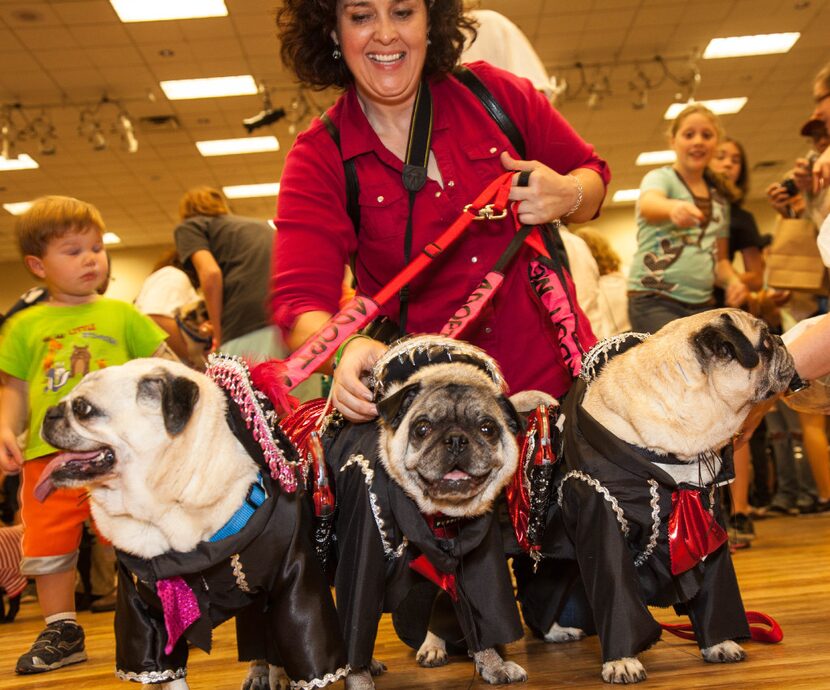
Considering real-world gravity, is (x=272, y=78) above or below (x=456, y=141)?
above

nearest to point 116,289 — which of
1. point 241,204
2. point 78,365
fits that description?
point 241,204

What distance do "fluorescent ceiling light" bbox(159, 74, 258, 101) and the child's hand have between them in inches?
332

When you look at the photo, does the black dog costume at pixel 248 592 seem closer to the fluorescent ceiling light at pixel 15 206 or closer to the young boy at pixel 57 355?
the young boy at pixel 57 355

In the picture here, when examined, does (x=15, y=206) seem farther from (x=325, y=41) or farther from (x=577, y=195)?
(x=577, y=195)

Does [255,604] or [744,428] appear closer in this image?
[255,604]

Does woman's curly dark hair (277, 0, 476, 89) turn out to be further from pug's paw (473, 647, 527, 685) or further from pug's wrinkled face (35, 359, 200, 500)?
pug's paw (473, 647, 527, 685)

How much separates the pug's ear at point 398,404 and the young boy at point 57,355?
1.66m

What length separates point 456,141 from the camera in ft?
8.99

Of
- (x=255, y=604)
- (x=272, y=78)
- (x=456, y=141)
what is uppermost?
(x=272, y=78)

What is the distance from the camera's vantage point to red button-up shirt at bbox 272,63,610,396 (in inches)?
104

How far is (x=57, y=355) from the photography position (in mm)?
3508

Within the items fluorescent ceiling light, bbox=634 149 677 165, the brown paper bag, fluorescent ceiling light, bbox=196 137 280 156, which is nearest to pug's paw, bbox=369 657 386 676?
the brown paper bag

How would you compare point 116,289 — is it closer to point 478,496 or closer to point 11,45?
point 11,45

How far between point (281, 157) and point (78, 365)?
11187mm
